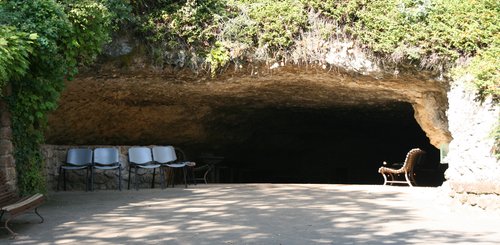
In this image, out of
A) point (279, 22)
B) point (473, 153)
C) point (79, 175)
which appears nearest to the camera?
point (473, 153)

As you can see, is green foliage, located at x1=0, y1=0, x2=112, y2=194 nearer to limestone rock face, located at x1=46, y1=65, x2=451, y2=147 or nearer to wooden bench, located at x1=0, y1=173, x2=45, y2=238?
wooden bench, located at x1=0, y1=173, x2=45, y2=238

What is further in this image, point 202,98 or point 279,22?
point 202,98

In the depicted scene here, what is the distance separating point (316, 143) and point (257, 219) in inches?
508

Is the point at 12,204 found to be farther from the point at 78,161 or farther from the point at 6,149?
the point at 78,161

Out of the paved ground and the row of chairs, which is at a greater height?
the row of chairs

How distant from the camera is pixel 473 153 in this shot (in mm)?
7633

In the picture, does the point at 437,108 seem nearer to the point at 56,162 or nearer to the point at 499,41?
the point at 499,41

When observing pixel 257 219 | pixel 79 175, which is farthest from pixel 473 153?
pixel 79 175

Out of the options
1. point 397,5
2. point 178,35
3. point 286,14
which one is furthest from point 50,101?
point 397,5

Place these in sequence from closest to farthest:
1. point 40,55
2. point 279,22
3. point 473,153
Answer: point 40,55, point 473,153, point 279,22

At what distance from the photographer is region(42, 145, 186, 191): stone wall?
10.0 metres

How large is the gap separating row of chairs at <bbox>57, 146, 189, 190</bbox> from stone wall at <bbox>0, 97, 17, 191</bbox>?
255 cm

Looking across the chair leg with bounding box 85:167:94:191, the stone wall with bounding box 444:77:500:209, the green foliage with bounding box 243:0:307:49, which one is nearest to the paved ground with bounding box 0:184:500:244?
the stone wall with bounding box 444:77:500:209

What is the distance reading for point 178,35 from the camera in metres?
9.42
